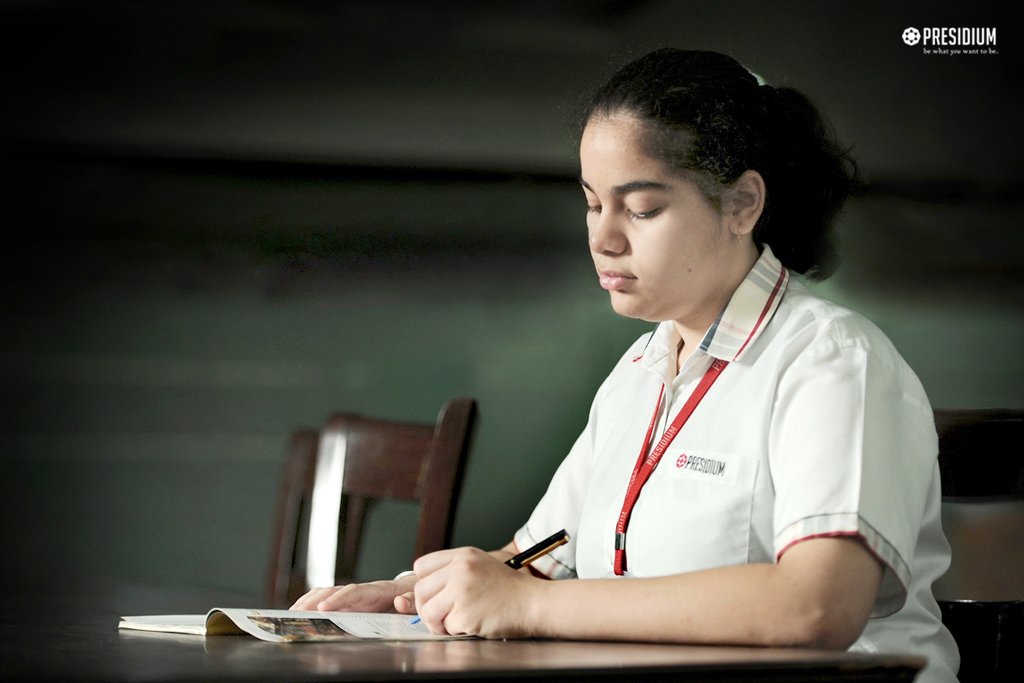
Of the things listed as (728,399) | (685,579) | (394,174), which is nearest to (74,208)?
(394,174)

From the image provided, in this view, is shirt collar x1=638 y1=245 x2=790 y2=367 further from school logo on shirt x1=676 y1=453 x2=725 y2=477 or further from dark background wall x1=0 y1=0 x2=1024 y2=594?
dark background wall x1=0 y1=0 x2=1024 y2=594

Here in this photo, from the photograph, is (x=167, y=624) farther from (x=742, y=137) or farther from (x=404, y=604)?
(x=742, y=137)

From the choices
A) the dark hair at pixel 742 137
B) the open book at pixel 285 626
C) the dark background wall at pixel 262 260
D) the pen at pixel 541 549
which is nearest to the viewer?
the open book at pixel 285 626

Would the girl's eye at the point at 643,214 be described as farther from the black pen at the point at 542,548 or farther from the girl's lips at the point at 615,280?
the black pen at the point at 542,548

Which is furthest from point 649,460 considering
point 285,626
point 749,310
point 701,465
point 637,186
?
point 285,626

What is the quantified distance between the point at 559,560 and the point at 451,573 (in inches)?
16.3

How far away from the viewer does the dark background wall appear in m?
2.99

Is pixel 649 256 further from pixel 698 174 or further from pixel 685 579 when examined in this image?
pixel 685 579

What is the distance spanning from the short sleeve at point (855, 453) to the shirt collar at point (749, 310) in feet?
0.35

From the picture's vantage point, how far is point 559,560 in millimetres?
1404

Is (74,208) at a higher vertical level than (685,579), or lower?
higher

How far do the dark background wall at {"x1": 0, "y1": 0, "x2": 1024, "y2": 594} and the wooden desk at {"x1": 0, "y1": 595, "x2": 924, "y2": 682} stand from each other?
2103 mm

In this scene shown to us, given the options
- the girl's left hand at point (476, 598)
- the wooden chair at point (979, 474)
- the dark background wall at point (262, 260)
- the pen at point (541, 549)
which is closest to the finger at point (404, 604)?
the pen at point (541, 549)

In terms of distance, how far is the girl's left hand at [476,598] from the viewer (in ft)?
3.20
